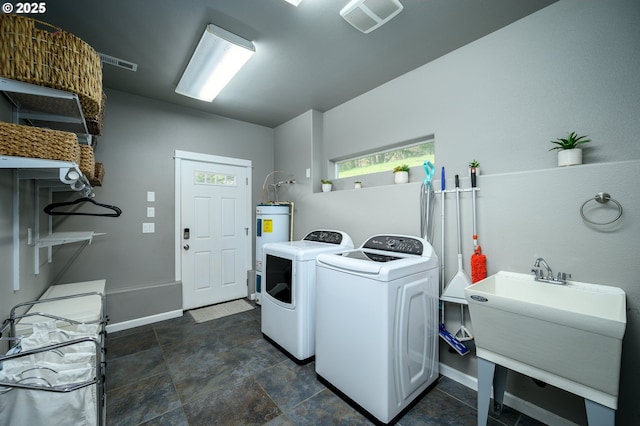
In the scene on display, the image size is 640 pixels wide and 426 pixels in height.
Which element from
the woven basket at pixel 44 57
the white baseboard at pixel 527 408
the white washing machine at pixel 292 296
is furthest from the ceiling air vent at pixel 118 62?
the white baseboard at pixel 527 408

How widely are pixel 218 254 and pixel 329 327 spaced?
7.76 feet

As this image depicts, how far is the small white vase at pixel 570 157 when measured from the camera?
4.91 ft

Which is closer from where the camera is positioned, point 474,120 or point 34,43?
point 34,43

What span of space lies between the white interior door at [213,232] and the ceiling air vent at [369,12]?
2586 millimetres

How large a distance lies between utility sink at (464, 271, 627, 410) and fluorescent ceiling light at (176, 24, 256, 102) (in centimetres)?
241

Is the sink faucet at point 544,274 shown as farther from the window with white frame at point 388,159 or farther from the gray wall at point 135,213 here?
the gray wall at point 135,213

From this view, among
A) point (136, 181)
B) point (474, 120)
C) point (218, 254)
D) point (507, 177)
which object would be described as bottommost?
point (218, 254)

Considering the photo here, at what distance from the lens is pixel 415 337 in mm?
1673

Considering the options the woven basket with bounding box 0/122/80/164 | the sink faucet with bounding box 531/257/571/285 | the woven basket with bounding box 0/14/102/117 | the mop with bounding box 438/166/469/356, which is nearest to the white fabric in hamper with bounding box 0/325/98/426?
the woven basket with bounding box 0/122/80/164

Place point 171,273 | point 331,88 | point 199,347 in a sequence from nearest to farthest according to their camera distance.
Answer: point 199,347 < point 331,88 < point 171,273

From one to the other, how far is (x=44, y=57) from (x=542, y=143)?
112 inches

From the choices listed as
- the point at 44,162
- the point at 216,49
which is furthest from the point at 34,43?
the point at 216,49

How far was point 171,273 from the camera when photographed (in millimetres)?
3217

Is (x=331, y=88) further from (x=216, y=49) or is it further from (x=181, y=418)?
(x=181, y=418)
